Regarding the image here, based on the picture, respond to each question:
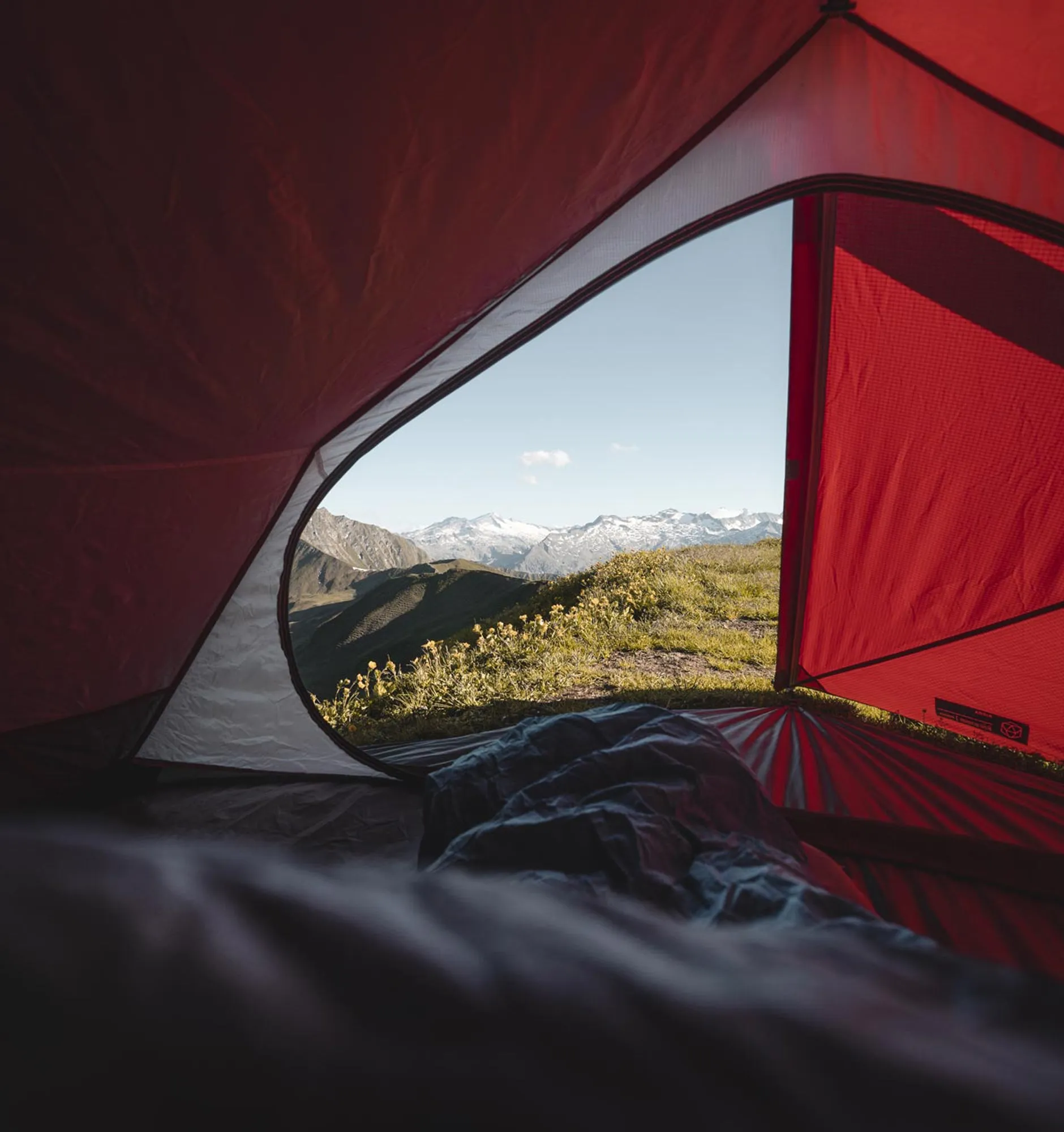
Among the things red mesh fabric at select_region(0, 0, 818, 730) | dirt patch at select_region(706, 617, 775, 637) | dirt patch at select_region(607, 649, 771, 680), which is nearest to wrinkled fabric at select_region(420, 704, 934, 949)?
red mesh fabric at select_region(0, 0, 818, 730)

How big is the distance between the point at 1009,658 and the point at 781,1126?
7.70 feet

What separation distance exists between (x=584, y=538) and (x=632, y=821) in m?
131

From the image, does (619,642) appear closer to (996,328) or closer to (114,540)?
(996,328)

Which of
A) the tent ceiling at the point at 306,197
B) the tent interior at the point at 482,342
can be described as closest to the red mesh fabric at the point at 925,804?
the tent interior at the point at 482,342

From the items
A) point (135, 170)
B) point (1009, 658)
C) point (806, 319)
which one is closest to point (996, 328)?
point (806, 319)

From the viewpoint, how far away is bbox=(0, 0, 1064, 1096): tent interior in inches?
29.1

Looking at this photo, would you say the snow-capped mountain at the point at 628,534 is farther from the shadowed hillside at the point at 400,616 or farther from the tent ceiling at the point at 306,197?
the tent ceiling at the point at 306,197

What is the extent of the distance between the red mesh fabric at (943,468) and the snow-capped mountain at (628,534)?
107222 millimetres

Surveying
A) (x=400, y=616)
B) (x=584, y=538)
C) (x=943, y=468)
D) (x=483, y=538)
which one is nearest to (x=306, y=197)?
(x=943, y=468)

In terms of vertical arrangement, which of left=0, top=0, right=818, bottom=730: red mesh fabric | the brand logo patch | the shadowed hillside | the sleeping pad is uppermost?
left=0, top=0, right=818, bottom=730: red mesh fabric

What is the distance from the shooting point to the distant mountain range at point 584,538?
117m

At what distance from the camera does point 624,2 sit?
904 mm

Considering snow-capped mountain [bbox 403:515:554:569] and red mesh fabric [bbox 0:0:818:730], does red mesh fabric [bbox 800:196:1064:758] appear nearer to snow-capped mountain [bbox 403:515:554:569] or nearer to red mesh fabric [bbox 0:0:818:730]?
red mesh fabric [bbox 0:0:818:730]

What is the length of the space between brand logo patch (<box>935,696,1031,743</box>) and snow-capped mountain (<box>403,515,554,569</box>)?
12489cm
